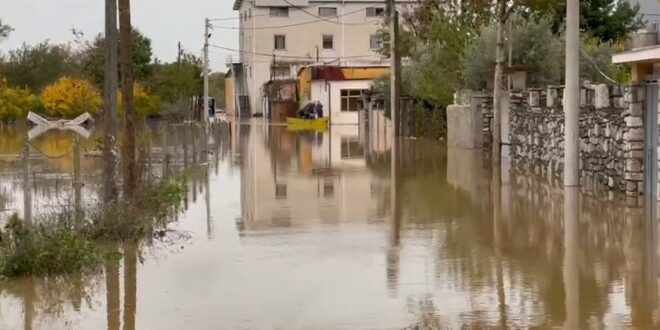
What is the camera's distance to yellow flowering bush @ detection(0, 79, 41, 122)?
65781mm

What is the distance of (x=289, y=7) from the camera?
89.0 m

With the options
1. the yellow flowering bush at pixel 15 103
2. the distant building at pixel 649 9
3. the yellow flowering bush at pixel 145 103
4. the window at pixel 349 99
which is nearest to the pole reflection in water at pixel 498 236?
the distant building at pixel 649 9

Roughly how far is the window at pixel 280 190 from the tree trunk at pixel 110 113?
16.9 feet

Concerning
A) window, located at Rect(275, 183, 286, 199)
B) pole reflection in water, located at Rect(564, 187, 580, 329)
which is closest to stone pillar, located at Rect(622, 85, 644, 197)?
pole reflection in water, located at Rect(564, 187, 580, 329)

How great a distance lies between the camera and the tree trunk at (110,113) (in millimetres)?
15961

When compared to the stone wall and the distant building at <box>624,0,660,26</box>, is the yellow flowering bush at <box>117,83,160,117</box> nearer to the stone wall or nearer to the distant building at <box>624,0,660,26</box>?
the distant building at <box>624,0,660,26</box>

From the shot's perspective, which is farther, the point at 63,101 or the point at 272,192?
the point at 63,101

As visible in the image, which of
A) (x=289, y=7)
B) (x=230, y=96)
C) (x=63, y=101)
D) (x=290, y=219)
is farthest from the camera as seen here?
(x=230, y=96)

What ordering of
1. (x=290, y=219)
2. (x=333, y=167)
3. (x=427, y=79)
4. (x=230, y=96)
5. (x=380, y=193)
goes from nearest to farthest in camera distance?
(x=290, y=219)
(x=380, y=193)
(x=333, y=167)
(x=427, y=79)
(x=230, y=96)

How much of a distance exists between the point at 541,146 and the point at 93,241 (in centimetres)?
1508

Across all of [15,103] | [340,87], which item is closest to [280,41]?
[340,87]

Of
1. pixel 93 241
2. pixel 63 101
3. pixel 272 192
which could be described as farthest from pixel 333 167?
pixel 63 101

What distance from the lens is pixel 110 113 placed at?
55.8ft

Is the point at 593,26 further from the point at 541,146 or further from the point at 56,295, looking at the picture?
the point at 56,295
